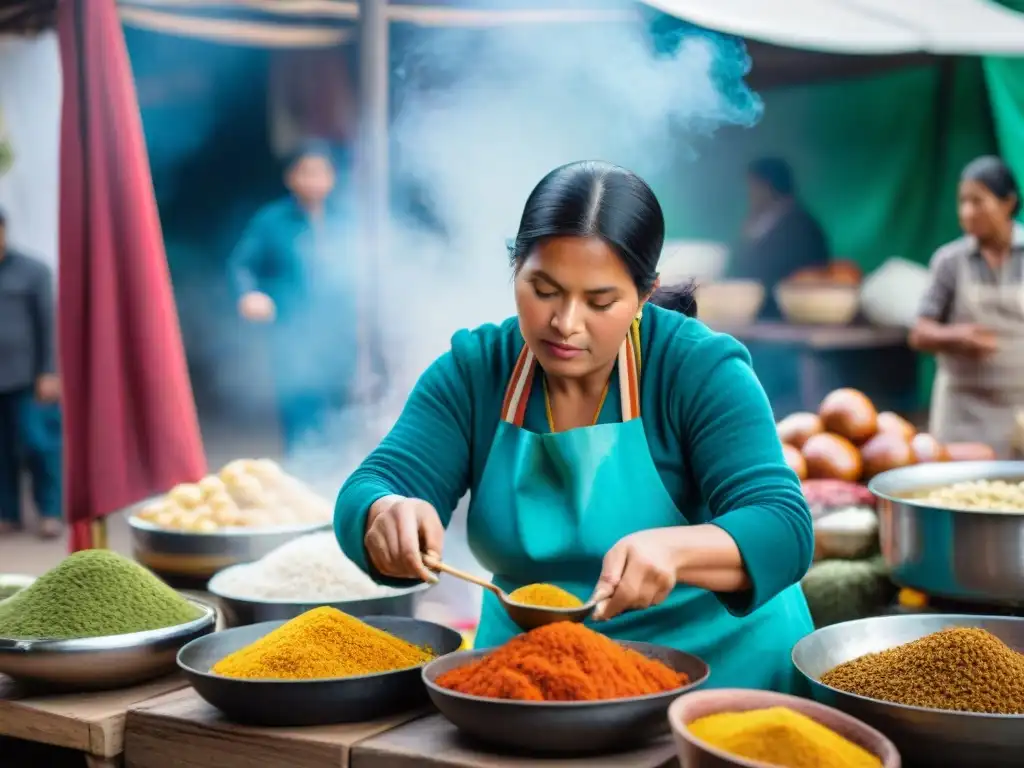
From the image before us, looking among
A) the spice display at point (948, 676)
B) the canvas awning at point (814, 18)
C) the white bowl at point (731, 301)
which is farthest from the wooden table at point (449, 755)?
the white bowl at point (731, 301)

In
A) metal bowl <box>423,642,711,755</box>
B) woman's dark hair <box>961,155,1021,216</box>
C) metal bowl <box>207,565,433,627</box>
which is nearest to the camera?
metal bowl <box>423,642,711,755</box>

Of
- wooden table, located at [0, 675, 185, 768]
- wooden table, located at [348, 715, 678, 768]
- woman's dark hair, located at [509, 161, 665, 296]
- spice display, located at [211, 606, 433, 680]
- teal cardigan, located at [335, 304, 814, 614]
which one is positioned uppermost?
woman's dark hair, located at [509, 161, 665, 296]

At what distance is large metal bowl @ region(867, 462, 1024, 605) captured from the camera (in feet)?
6.79

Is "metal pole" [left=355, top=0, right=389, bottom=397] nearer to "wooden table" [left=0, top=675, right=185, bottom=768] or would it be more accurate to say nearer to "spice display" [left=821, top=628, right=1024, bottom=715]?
"wooden table" [left=0, top=675, right=185, bottom=768]

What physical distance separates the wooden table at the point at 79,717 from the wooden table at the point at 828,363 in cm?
363

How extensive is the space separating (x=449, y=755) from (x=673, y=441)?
1.85ft

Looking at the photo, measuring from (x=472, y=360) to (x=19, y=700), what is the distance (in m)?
0.85

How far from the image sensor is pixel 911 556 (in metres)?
2.21

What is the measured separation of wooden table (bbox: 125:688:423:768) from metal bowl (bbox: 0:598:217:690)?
0.26 feet

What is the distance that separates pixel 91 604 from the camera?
5.76ft

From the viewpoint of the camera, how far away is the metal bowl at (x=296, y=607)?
198 cm

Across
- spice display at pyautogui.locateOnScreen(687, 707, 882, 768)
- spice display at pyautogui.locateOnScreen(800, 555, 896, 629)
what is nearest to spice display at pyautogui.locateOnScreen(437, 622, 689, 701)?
spice display at pyautogui.locateOnScreen(687, 707, 882, 768)

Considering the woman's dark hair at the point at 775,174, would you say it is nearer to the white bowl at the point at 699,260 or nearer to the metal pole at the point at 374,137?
the white bowl at the point at 699,260

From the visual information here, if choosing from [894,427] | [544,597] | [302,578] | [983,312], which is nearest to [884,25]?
[983,312]
